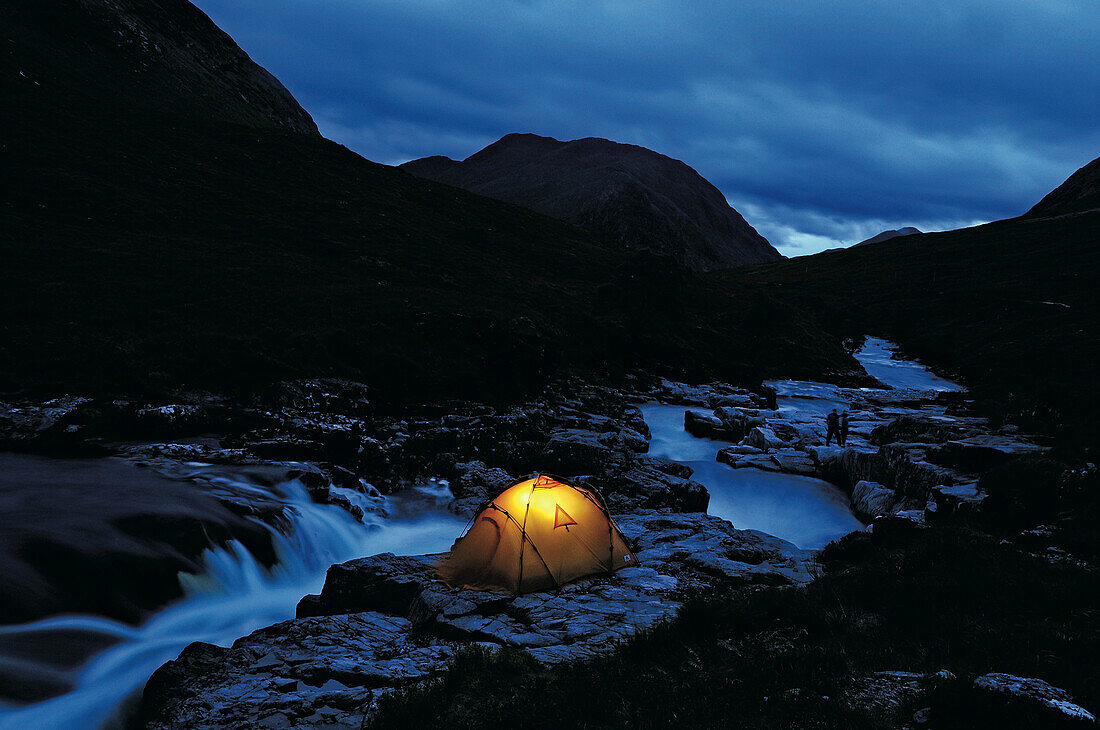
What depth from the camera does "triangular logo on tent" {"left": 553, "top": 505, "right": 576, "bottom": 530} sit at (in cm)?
1196

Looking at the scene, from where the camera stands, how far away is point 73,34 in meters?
78.1

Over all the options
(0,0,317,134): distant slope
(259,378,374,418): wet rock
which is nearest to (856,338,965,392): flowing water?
(259,378,374,418): wet rock

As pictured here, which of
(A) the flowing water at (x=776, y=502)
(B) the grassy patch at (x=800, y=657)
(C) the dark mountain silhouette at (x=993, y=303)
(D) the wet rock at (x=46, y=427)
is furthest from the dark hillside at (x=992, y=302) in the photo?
(D) the wet rock at (x=46, y=427)

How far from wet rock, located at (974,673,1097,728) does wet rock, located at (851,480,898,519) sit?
13094mm

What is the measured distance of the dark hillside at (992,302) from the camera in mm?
33625

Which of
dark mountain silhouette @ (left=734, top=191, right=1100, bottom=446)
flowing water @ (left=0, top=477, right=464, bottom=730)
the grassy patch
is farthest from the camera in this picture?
dark mountain silhouette @ (left=734, top=191, right=1100, bottom=446)

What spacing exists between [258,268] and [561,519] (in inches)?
1441

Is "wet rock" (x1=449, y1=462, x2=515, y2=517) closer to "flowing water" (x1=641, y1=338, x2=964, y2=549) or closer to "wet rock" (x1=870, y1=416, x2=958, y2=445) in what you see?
"flowing water" (x1=641, y1=338, x2=964, y2=549)

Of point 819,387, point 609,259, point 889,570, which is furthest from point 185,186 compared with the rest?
point 889,570

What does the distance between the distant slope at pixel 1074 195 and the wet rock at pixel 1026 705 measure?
588 feet

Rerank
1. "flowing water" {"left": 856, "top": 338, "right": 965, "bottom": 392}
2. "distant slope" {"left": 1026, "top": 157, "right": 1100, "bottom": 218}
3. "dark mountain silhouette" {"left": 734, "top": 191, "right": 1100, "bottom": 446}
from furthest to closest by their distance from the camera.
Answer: "distant slope" {"left": 1026, "top": 157, "right": 1100, "bottom": 218} → "flowing water" {"left": 856, "top": 338, "right": 965, "bottom": 392} → "dark mountain silhouette" {"left": 734, "top": 191, "right": 1100, "bottom": 446}

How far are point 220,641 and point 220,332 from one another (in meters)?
19.9

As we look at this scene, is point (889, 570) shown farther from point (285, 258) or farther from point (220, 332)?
point (285, 258)

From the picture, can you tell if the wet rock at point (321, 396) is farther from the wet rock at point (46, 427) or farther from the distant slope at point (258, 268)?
the wet rock at point (46, 427)
